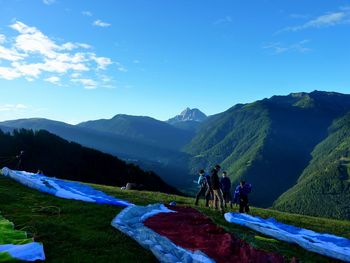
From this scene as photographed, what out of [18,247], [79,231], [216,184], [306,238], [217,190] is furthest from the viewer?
[217,190]

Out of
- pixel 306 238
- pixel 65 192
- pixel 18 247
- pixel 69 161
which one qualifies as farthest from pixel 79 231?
pixel 69 161

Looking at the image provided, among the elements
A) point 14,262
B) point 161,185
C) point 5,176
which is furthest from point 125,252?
point 161,185

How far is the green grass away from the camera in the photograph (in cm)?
1390

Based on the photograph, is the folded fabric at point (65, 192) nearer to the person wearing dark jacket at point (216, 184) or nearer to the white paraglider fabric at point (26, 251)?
the person wearing dark jacket at point (216, 184)

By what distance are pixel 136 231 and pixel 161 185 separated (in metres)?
104

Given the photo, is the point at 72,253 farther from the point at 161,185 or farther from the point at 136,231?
the point at 161,185

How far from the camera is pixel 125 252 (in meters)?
14.3

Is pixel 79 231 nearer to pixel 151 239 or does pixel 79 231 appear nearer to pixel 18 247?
pixel 151 239

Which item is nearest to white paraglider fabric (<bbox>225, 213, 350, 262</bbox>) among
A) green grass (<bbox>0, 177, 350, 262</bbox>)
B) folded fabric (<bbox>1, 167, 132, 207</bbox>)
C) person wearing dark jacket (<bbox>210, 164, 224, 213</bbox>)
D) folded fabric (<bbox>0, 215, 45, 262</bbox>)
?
green grass (<bbox>0, 177, 350, 262</bbox>)

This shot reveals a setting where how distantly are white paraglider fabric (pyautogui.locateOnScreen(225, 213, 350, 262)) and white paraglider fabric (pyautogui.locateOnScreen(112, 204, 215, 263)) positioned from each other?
17.8 ft

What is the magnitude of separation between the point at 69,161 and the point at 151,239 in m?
123

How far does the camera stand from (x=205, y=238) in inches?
637

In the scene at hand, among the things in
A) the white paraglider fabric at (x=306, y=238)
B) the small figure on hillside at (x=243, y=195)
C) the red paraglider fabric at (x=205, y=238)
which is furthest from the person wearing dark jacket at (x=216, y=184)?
the red paraglider fabric at (x=205, y=238)

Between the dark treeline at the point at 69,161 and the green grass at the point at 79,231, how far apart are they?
287 feet
